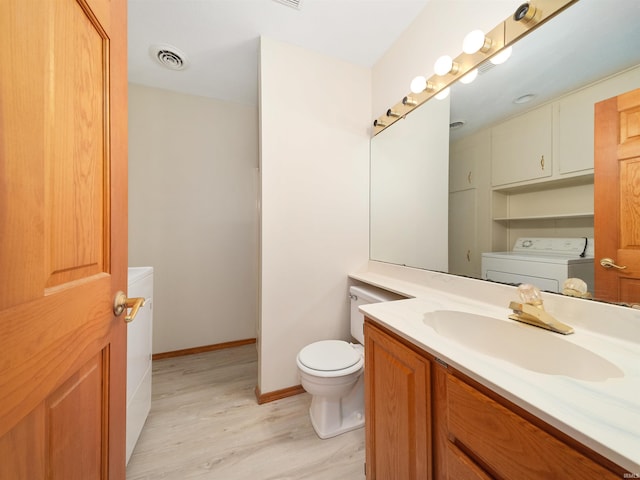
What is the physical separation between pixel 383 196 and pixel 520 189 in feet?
2.95

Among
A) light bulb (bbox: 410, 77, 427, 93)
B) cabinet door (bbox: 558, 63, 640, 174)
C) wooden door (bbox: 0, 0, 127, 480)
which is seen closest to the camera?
wooden door (bbox: 0, 0, 127, 480)

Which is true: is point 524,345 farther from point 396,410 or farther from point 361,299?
point 361,299

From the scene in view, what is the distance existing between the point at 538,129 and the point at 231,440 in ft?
6.89

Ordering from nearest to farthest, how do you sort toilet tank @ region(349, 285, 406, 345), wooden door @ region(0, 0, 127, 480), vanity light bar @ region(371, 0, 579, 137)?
wooden door @ region(0, 0, 127, 480) → vanity light bar @ region(371, 0, 579, 137) → toilet tank @ region(349, 285, 406, 345)

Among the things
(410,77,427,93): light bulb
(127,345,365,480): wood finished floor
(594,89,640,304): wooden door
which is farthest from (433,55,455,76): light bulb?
(127,345,365,480): wood finished floor

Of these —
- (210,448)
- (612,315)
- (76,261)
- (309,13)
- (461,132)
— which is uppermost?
(309,13)

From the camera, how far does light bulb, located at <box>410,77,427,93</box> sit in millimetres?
1414

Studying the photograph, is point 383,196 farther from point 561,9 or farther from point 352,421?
point 352,421

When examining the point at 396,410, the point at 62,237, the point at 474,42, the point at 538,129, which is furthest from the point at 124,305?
the point at 474,42

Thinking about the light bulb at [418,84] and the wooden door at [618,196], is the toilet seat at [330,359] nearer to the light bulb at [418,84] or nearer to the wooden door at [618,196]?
the wooden door at [618,196]

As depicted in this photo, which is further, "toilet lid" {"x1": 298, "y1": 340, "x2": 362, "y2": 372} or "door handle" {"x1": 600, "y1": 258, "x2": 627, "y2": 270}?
"toilet lid" {"x1": 298, "y1": 340, "x2": 362, "y2": 372}

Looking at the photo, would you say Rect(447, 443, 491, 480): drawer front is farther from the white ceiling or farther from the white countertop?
the white ceiling

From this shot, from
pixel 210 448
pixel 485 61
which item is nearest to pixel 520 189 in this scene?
pixel 485 61

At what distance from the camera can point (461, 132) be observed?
129 centimetres
